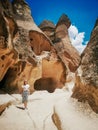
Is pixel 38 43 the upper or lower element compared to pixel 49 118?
upper

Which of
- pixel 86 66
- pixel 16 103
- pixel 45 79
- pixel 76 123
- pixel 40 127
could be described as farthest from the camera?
pixel 45 79

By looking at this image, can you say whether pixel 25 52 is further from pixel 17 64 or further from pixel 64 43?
pixel 64 43

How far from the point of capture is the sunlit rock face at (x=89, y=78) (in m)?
6.64

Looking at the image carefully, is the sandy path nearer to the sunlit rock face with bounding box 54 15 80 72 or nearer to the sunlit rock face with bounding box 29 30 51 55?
the sunlit rock face with bounding box 29 30 51 55

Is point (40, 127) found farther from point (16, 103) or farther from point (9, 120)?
point (16, 103)

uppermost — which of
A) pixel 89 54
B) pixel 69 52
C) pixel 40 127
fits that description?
pixel 69 52

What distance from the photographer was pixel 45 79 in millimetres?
19547

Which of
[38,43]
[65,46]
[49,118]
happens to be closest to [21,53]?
[38,43]

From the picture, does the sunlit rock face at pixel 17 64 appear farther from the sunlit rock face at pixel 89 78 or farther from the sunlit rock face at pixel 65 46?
the sunlit rock face at pixel 65 46

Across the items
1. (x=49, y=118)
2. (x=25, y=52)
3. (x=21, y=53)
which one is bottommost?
(x=49, y=118)

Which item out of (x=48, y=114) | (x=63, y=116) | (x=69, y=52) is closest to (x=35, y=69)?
(x=48, y=114)

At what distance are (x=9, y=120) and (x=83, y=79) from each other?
3704 mm

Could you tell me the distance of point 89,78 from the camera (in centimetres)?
716

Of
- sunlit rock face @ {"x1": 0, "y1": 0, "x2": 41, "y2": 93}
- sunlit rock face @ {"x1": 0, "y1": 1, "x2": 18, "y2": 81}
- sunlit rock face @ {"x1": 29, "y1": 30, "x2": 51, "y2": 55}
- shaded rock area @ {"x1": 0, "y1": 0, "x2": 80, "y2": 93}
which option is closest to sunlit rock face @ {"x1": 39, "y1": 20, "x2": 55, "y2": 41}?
shaded rock area @ {"x1": 0, "y1": 0, "x2": 80, "y2": 93}
